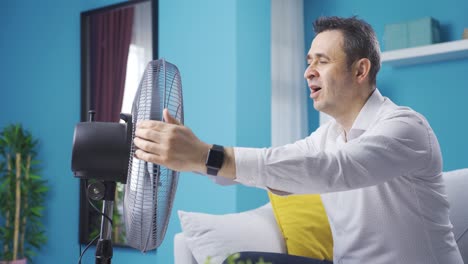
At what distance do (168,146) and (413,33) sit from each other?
2647 millimetres

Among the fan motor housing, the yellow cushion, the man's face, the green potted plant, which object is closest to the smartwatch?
the fan motor housing

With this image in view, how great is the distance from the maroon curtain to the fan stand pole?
9.07ft

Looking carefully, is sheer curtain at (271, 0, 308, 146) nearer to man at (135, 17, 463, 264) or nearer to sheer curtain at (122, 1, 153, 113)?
sheer curtain at (122, 1, 153, 113)

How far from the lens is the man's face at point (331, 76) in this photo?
1682 millimetres

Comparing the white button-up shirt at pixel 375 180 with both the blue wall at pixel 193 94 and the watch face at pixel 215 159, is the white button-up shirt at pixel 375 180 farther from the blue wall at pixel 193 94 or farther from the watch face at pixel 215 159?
the blue wall at pixel 193 94

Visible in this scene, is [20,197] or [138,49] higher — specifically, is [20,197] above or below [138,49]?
below

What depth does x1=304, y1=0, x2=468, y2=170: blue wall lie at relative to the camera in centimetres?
331

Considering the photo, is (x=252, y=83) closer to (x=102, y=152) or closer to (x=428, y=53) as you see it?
(x=428, y=53)

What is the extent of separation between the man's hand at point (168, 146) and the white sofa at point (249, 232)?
1101 millimetres

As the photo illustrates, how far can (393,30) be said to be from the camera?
11.1 feet

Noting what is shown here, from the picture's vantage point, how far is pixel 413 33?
3330 mm

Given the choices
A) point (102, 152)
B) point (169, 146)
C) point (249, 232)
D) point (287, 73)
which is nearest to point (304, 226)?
point (249, 232)

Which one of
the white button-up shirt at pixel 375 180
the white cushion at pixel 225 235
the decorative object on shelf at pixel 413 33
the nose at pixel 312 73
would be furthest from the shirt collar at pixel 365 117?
the decorative object on shelf at pixel 413 33

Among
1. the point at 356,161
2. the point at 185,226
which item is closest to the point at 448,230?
the point at 356,161
